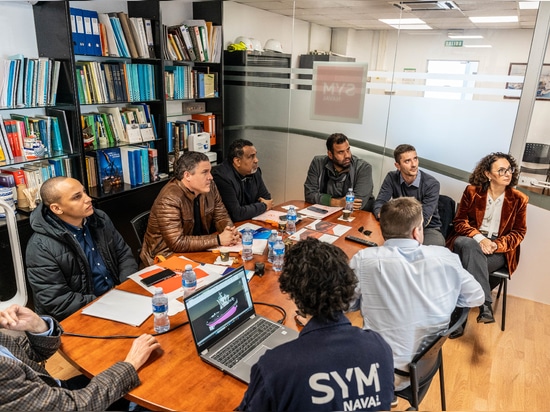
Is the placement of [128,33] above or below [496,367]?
above

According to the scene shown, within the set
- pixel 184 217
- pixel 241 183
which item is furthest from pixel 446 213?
pixel 184 217

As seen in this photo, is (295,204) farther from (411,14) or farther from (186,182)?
(411,14)

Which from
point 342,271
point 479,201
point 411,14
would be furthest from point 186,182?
point 411,14

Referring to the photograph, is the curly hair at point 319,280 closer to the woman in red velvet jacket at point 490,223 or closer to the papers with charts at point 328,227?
the papers with charts at point 328,227

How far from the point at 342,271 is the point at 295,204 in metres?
2.14

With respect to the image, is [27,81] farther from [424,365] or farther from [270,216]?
[424,365]

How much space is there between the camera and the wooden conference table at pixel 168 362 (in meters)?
1.30

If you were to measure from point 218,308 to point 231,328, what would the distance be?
0.11 metres

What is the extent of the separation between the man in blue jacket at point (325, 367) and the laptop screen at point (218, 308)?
1.25 feet

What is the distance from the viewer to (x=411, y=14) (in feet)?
12.1

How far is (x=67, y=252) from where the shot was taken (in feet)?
6.66

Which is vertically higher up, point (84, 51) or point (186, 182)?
point (84, 51)

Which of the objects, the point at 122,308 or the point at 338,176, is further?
the point at 338,176

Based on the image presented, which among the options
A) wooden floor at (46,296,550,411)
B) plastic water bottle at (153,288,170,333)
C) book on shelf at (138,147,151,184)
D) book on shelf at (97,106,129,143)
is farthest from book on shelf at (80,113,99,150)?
plastic water bottle at (153,288,170,333)
